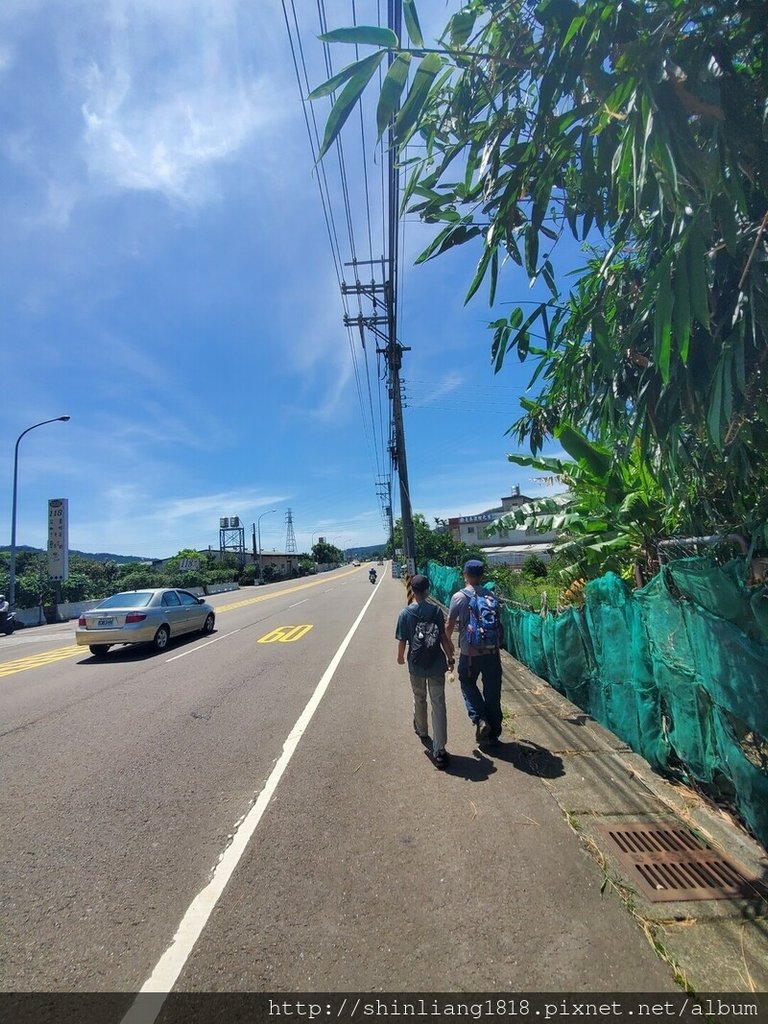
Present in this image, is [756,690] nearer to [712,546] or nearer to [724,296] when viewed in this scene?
[712,546]

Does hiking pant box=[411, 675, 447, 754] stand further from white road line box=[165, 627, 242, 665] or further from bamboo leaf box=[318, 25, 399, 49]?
white road line box=[165, 627, 242, 665]

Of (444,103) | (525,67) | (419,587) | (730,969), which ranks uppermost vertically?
(444,103)

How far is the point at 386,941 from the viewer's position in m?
2.55

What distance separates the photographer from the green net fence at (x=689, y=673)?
318cm

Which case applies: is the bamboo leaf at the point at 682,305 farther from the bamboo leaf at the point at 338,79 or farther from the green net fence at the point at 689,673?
the green net fence at the point at 689,673

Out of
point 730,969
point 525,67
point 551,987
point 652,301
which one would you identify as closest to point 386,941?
point 551,987

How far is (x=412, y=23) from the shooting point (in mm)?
2111

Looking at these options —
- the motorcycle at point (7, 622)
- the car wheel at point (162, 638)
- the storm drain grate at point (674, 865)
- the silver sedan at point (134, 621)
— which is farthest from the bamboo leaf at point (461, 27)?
the motorcycle at point (7, 622)

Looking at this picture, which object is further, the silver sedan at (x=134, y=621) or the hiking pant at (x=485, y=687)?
the silver sedan at (x=134, y=621)

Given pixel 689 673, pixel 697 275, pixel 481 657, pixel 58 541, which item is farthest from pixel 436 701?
pixel 58 541

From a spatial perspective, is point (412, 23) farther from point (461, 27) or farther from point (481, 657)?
point (481, 657)

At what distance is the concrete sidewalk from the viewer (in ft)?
7.84

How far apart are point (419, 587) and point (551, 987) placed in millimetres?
2956

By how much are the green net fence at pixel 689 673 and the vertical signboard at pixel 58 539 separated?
3328 cm
